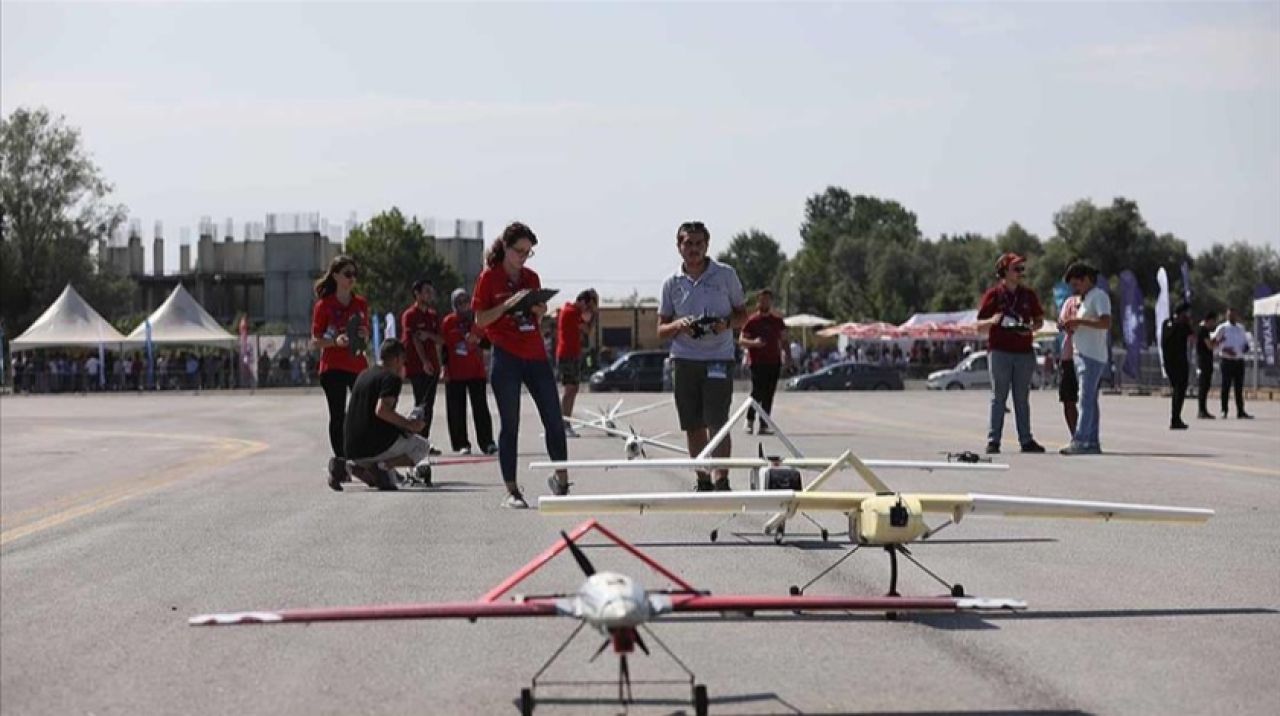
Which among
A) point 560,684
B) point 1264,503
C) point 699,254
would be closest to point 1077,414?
point 1264,503

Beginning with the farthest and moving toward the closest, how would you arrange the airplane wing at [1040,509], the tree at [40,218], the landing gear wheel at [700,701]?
the tree at [40,218], the airplane wing at [1040,509], the landing gear wheel at [700,701]

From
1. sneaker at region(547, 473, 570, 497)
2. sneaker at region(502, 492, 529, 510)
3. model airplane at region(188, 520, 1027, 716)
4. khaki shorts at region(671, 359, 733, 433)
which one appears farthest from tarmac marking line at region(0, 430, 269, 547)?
model airplane at region(188, 520, 1027, 716)

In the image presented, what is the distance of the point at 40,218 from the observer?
3994 inches

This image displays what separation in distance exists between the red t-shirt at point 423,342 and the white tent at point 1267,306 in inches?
1070

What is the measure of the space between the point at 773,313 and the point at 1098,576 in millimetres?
12242

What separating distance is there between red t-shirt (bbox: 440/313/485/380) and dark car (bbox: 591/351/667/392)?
4213 cm

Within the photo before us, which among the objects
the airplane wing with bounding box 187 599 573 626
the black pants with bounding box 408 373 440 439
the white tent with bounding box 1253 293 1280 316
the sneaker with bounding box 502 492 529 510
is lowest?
the sneaker with bounding box 502 492 529 510

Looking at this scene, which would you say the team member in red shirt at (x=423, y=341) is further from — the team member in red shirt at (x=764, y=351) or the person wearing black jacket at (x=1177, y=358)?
the person wearing black jacket at (x=1177, y=358)

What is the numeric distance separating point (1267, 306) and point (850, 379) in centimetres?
2269

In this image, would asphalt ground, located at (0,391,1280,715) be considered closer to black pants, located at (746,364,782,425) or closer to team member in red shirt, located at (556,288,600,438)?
black pants, located at (746,364,782,425)

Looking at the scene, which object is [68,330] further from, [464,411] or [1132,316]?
[464,411]

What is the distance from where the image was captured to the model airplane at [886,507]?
283 inches

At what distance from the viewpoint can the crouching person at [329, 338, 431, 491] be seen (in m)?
14.3

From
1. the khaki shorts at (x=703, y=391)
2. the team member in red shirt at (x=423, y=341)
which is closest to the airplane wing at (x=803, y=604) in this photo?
the khaki shorts at (x=703, y=391)
